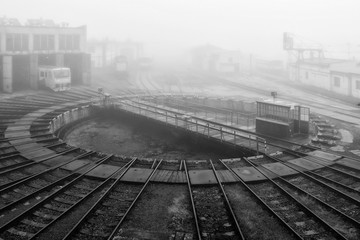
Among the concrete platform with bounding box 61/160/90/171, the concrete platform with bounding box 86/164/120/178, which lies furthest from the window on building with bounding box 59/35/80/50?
the concrete platform with bounding box 86/164/120/178

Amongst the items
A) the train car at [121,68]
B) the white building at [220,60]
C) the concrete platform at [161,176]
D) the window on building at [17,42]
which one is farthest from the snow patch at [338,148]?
the white building at [220,60]

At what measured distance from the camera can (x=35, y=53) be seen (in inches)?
1464

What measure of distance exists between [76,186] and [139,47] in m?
66.0

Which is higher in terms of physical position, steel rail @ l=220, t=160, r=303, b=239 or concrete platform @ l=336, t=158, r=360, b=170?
concrete platform @ l=336, t=158, r=360, b=170

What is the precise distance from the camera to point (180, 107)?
105 feet

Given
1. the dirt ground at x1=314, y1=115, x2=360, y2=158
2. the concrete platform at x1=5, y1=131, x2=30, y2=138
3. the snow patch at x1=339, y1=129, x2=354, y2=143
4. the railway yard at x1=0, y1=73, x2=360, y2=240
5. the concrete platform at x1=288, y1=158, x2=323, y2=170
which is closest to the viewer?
the railway yard at x1=0, y1=73, x2=360, y2=240

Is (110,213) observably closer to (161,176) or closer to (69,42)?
(161,176)

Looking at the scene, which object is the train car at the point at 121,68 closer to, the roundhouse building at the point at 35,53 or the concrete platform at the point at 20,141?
the roundhouse building at the point at 35,53

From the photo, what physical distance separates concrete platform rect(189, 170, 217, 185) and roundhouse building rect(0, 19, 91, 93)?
92.4 ft

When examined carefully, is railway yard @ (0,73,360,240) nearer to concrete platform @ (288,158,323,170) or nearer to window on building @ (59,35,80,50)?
concrete platform @ (288,158,323,170)

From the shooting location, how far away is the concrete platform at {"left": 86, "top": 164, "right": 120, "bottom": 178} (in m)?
13.1

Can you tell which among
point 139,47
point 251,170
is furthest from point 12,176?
point 139,47

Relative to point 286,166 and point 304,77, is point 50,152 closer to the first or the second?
point 286,166

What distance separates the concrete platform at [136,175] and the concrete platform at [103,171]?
26.5 inches
